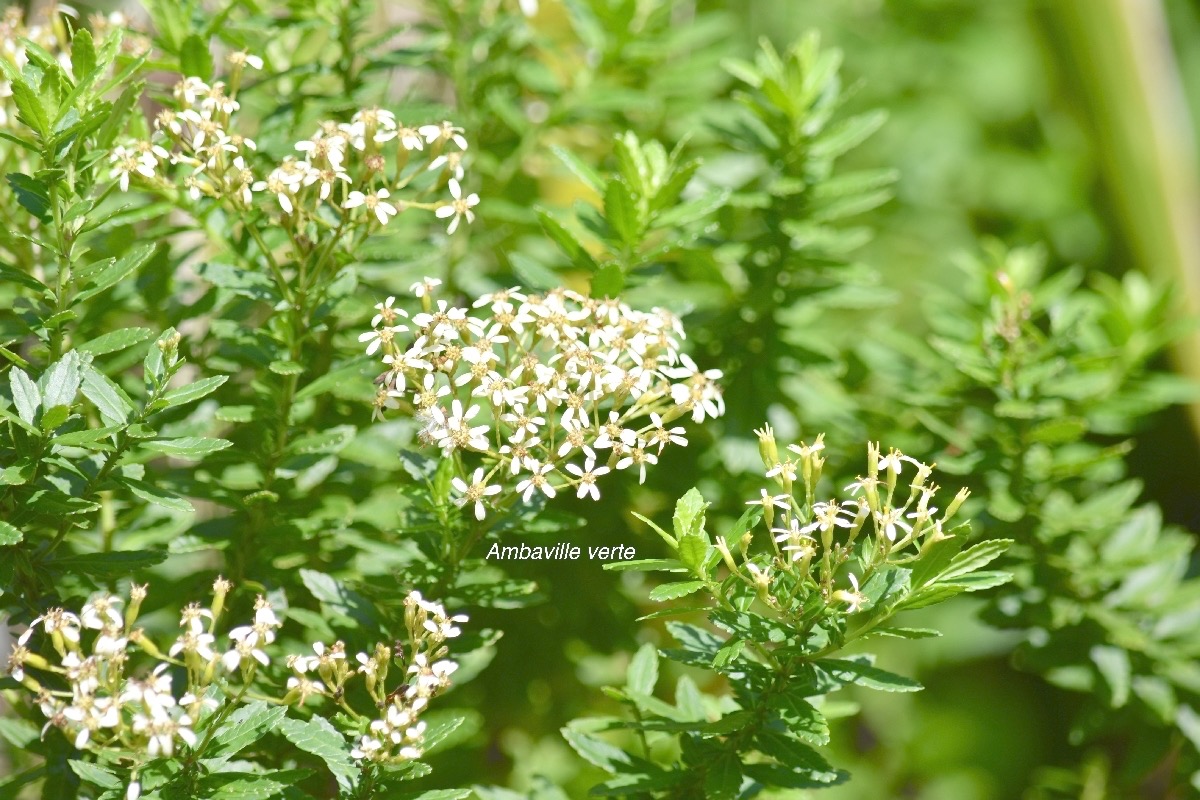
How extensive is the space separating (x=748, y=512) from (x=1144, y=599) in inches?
25.5

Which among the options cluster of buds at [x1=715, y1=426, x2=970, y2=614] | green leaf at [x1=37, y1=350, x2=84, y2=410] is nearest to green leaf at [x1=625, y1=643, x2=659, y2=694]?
cluster of buds at [x1=715, y1=426, x2=970, y2=614]

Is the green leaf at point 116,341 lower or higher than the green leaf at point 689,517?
higher

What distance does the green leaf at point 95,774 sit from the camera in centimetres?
77

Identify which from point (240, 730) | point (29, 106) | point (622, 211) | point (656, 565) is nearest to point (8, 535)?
point (240, 730)

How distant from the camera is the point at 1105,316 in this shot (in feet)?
4.46

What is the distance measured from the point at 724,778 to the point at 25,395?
599 millimetres

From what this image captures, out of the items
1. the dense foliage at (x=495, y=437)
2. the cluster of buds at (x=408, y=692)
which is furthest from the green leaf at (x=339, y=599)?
the cluster of buds at (x=408, y=692)

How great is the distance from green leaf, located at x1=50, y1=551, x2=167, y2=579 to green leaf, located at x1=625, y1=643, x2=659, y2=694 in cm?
40

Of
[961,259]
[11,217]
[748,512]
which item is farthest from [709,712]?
[11,217]

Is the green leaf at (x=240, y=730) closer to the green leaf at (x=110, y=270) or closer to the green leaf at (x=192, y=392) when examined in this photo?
the green leaf at (x=192, y=392)

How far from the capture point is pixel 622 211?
1007 millimetres

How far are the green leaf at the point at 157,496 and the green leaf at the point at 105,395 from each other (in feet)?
0.16

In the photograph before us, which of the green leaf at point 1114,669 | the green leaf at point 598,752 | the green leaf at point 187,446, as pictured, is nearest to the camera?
the green leaf at point 187,446


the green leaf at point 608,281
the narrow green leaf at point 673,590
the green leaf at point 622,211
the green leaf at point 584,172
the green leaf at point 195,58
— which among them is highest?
the green leaf at point 195,58
